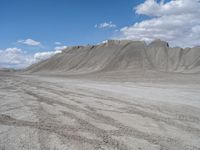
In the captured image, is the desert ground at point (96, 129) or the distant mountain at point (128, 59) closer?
the desert ground at point (96, 129)

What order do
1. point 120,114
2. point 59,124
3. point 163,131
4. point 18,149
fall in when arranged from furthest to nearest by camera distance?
1. point 120,114
2. point 59,124
3. point 163,131
4. point 18,149

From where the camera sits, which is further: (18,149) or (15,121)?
(15,121)

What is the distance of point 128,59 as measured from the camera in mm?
81500

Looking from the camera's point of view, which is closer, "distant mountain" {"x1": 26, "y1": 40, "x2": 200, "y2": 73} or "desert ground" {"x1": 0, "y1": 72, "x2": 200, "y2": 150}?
"desert ground" {"x1": 0, "y1": 72, "x2": 200, "y2": 150}

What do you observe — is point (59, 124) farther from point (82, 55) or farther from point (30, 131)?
point (82, 55)

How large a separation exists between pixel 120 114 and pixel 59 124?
10.3 feet

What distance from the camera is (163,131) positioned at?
7934 mm

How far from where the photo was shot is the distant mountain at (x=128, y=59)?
74.7 metres

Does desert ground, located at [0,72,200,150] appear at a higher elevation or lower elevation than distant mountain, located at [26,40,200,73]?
lower

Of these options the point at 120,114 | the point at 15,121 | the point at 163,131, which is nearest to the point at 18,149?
the point at 15,121

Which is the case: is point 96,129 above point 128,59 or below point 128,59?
below

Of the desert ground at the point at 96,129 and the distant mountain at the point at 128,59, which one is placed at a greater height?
the distant mountain at the point at 128,59

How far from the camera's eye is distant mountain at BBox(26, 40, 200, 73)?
74688mm

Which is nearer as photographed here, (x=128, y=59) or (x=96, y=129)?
(x=96, y=129)
